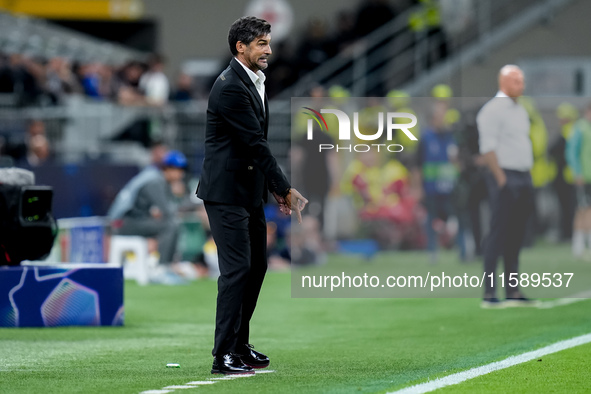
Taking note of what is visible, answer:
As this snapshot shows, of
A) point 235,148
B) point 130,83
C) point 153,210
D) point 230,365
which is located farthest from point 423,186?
point 130,83

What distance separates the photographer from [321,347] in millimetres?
9656

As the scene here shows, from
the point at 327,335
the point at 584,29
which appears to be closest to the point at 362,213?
the point at 327,335

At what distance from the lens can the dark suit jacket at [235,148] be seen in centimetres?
779

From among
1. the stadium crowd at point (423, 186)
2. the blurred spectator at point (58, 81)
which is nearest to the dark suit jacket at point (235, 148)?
the stadium crowd at point (423, 186)

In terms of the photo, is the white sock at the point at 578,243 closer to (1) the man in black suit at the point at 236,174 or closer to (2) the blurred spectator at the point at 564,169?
(2) the blurred spectator at the point at 564,169

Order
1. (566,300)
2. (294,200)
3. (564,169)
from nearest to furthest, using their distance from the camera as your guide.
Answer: (294,200), (566,300), (564,169)

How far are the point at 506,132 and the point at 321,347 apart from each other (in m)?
3.98

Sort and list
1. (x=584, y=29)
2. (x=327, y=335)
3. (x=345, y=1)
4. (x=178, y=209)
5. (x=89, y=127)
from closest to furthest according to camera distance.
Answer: (x=327, y=335), (x=178, y=209), (x=89, y=127), (x=584, y=29), (x=345, y=1)

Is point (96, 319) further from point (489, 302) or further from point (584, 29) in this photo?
point (584, 29)

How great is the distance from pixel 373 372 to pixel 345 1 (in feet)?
72.3

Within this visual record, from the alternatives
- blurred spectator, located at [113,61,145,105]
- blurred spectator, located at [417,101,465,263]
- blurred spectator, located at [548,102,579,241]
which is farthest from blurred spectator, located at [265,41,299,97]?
blurred spectator, located at [548,102,579,241]

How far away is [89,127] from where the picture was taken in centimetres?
2170

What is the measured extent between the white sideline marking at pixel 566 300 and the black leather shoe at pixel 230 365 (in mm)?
5331

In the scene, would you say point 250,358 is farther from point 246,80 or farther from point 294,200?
point 246,80
